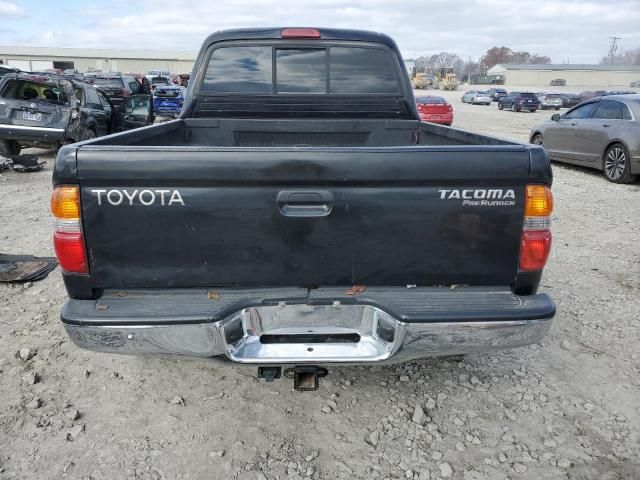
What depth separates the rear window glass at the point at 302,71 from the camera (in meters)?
4.21

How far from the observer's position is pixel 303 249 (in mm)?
2426

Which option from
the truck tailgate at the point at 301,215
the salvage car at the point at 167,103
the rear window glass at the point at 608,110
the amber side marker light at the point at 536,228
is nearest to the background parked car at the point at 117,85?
the salvage car at the point at 167,103

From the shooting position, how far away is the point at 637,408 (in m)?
3.09

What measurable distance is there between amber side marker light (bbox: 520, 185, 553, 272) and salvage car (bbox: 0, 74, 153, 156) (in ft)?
33.9

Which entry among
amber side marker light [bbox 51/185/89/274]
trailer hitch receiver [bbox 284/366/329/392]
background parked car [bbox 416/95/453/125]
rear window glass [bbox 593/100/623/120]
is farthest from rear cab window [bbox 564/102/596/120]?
amber side marker light [bbox 51/185/89/274]

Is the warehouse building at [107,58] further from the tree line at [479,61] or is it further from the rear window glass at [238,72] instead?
the rear window glass at [238,72]

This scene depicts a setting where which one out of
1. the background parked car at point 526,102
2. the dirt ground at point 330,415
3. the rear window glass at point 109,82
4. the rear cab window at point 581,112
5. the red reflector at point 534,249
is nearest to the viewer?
the red reflector at point 534,249

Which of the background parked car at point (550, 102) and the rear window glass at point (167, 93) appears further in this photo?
the background parked car at point (550, 102)

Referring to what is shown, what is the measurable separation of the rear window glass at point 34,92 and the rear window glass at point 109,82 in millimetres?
9978

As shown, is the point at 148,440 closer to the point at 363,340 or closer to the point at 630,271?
the point at 363,340

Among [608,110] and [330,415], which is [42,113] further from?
[608,110]

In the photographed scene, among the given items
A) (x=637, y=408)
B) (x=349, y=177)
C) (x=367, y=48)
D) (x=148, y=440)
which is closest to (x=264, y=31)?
(x=367, y=48)

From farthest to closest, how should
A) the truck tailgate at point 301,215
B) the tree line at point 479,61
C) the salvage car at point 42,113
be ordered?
1. the tree line at point 479,61
2. the salvage car at point 42,113
3. the truck tailgate at point 301,215

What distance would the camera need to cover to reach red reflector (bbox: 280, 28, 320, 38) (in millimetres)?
4117
